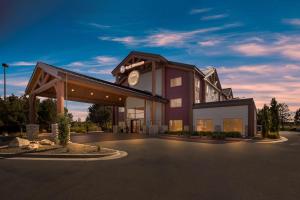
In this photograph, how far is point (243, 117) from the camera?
87.9ft

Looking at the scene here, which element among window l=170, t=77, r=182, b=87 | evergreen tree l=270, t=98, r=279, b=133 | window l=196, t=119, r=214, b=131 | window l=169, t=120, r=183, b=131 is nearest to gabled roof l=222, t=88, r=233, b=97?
evergreen tree l=270, t=98, r=279, b=133

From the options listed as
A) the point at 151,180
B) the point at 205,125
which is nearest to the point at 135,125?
the point at 205,125

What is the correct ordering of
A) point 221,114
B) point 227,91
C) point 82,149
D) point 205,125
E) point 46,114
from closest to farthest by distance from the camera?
point 82,149, point 221,114, point 205,125, point 46,114, point 227,91

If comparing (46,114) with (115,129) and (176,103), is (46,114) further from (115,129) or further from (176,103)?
(176,103)

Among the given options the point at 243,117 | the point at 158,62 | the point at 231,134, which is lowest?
the point at 231,134

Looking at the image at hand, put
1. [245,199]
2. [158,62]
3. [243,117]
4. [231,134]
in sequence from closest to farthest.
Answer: [245,199] < [231,134] < [243,117] < [158,62]

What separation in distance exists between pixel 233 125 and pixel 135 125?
16.9 metres

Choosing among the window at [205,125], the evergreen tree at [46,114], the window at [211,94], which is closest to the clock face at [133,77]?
the window at [211,94]

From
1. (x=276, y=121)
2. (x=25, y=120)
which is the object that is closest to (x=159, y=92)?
(x=276, y=121)

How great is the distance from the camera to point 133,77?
39719 millimetres

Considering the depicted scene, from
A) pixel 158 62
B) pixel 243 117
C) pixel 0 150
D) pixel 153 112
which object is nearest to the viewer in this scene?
pixel 0 150

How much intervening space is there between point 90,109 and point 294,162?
2551 inches

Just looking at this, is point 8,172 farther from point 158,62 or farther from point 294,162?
point 158,62

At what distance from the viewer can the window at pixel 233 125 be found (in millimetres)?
27141
